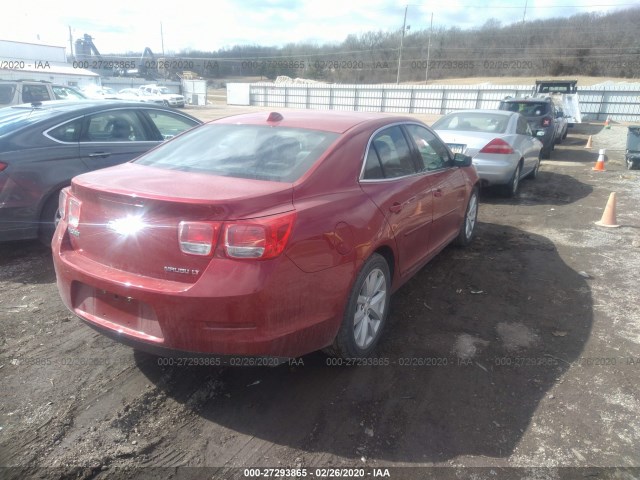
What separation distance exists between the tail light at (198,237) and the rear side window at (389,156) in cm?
126

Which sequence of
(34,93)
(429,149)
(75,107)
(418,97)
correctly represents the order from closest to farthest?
(429,149), (75,107), (34,93), (418,97)

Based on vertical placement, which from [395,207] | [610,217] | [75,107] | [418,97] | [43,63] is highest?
[43,63]

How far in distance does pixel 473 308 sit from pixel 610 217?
12.6 ft

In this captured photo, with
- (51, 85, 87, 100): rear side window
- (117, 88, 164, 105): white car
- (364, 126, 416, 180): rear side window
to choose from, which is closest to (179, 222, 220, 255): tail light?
(364, 126, 416, 180): rear side window

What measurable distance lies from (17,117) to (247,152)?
3.58m

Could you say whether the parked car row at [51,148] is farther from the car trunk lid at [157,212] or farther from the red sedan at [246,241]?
the car trunk lid at [157,212]

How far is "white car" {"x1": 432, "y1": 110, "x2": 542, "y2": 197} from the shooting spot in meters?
7.68

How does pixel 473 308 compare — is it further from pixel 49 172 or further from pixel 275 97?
pixel 275 97

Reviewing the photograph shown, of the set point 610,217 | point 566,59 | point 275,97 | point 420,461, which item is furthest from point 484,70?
point 420,461

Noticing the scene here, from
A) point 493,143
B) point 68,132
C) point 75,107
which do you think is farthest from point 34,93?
point 493,143

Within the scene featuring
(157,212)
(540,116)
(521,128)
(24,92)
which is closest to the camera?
(157,212)

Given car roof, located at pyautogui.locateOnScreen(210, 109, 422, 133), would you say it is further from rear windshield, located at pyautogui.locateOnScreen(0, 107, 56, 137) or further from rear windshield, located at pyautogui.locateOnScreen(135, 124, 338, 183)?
rear windshield, located at pyautogui.locateOnScreen(0, 107, 56, 137)

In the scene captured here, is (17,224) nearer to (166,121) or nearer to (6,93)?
(166,121)

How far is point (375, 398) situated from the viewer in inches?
110
